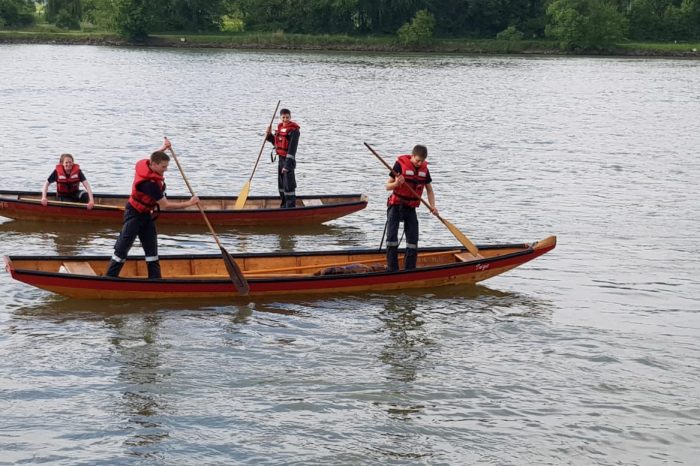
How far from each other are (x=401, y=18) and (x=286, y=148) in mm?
80110

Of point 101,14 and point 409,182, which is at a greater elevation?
point 101,14

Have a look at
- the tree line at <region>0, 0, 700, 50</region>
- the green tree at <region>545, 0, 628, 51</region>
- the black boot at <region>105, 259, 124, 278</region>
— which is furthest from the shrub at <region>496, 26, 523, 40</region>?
the black boot at <region>105, 259, 124, 278</region>

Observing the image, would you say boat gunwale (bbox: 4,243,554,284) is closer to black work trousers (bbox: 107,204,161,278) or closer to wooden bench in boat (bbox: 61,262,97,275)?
wooden bench in boat (bbox: 61,262,97,275)

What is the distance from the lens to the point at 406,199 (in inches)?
582

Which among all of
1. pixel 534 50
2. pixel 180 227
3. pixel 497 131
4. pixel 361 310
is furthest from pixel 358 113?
pixel 534 50

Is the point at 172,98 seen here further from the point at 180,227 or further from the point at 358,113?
the point at 180,227

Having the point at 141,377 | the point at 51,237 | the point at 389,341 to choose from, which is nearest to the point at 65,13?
the point at 51,237

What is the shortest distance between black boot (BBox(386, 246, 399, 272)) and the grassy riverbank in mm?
72729

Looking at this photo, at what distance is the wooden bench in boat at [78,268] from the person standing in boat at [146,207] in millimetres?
510

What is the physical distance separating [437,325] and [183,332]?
3527 millimetres

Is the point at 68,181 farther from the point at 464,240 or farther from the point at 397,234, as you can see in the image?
the point at 464,240

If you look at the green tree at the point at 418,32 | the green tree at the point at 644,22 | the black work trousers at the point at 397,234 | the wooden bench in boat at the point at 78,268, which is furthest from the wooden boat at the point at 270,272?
the green tree at the point at 644,22

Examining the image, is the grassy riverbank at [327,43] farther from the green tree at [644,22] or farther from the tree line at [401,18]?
the green tree at [644,22]

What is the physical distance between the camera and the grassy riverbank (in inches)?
3349
